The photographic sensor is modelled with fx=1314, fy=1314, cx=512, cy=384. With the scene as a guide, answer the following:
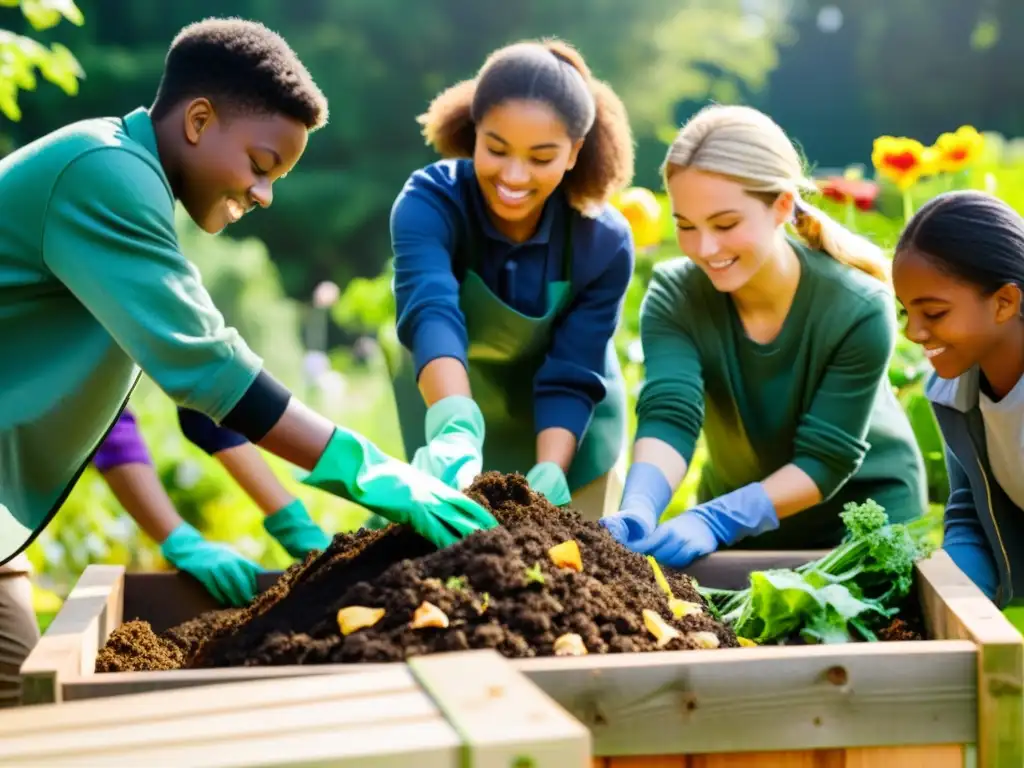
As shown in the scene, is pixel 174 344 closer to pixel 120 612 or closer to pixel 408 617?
pixel 408 617

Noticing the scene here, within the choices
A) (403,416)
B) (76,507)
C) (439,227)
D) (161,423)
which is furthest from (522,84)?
(161,423)

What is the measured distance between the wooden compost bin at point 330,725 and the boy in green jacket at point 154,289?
1.73 feet

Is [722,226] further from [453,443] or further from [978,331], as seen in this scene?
[453,443]

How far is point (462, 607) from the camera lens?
190cm

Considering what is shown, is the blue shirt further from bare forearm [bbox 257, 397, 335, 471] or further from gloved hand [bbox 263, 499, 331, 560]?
bare forearm [bbox 257, 397, 335, 471]

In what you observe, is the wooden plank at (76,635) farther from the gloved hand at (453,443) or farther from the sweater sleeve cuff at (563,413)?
the sweater sleeve cuff at (563,413)

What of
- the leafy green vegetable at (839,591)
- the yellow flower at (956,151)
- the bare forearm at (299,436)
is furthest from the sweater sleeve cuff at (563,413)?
the yellow flower at (956,151)

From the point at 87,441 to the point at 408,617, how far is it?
68 cm

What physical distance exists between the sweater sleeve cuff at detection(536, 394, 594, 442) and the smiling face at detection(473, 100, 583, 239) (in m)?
0.42

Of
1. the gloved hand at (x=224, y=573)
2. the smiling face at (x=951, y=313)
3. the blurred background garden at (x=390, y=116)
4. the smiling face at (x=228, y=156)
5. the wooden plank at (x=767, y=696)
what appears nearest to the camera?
the wooden plank at (x=767, y=696)

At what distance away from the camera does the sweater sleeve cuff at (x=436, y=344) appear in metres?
2.77

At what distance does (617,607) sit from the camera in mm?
2000

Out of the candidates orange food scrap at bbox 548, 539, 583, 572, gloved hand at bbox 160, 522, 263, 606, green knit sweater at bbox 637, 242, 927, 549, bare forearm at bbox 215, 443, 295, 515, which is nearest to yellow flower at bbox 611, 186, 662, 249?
green knit sweater at bbox 637, 242, 927, 549

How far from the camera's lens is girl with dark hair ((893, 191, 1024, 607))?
244 centimetres
